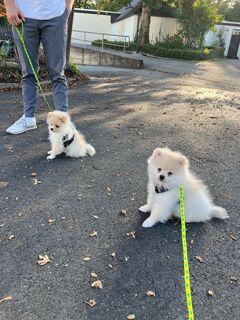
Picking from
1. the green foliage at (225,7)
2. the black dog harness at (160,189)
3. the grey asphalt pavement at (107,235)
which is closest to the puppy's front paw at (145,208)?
the grey asphalt pavement at (107,235)

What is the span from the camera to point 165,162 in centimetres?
268

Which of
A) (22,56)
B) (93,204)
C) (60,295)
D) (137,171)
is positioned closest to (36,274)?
(60,295)

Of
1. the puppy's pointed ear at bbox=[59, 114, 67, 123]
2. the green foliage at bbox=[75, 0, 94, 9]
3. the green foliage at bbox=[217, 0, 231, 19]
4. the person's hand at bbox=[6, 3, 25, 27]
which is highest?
the green foliage at bbox=[217, 0, 231, 19]

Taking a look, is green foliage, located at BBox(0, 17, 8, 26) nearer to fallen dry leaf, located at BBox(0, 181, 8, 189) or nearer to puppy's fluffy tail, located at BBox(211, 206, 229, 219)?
fallen dry leaf, located at BBox(0, 181, 8, 189)

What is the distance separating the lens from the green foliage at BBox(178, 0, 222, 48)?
25.0m

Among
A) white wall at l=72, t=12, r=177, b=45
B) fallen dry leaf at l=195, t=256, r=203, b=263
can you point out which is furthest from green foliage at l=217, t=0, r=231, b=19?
fallen dry leaf at l=195, t=256, r=203, b=263

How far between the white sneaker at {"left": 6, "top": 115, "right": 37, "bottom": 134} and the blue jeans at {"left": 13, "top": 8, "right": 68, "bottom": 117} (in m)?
0.16

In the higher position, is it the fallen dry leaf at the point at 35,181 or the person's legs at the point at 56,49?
the person's legs at the point at 56,49

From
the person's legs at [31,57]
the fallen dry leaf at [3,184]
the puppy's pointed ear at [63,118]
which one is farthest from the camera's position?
the person's legs at [31,57]

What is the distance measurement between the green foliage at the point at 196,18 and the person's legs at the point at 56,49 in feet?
76.5

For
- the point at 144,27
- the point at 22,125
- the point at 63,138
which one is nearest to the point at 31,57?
the point at 22,125

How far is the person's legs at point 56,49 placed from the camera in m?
4.36

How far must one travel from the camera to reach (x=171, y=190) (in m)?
2.73

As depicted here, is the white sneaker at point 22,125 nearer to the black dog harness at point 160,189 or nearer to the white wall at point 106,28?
the black dog harness at point 160,189
